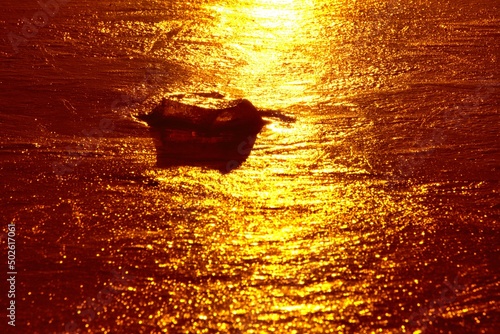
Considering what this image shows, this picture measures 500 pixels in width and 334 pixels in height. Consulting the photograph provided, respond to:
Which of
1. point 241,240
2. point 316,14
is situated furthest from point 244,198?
point 316,14

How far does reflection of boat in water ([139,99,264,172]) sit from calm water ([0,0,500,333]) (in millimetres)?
95

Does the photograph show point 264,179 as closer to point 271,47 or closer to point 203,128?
point 203,128

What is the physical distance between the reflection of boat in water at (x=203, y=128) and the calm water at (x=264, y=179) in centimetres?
9

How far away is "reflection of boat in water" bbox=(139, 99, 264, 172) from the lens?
13.2 ft

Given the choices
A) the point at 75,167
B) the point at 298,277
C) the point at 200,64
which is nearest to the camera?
the point at 298,277

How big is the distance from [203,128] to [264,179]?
61 cm

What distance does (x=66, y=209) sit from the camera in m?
3.48

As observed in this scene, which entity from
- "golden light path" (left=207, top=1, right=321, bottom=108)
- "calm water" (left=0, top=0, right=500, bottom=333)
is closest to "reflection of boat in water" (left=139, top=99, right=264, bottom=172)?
"calm water" (left=0, top=0, right=500, bottom=333)

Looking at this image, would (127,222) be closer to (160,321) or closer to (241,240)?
(241,240)

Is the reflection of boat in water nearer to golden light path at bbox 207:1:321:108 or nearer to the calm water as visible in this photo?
the calm water

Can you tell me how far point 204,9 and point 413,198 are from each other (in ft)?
9.46

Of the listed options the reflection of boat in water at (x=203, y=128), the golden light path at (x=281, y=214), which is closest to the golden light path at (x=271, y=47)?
the golden light path at (x=281, y=214)

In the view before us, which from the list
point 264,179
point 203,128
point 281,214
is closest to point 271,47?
point 203,128

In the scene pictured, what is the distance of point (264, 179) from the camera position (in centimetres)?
372
